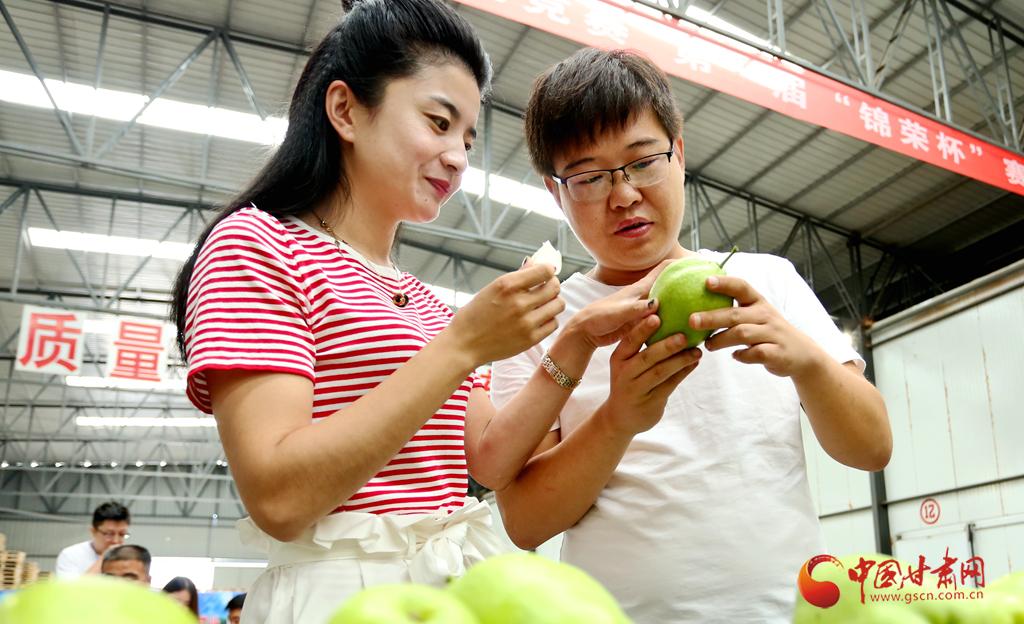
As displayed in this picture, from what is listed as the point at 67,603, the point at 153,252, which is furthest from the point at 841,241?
the point at 67,603

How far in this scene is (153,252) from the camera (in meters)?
13.6

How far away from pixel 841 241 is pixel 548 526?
12542 millimetres

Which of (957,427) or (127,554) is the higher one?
(957,427)

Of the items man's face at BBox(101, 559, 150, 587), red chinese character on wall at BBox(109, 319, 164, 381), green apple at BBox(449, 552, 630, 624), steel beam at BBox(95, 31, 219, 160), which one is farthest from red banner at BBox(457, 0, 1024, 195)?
red chinese character on wall at BBox(109, 319, 164, 381)

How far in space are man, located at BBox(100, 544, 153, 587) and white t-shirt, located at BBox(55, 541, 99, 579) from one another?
114 cm

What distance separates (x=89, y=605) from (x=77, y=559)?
19.7ft

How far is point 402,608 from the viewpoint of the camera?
0.50 meters

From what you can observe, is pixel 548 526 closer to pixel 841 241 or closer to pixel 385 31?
pixel 385 31

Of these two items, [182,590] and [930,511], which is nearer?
[182,590]

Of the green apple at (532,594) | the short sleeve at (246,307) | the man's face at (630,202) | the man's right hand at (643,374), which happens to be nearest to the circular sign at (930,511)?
the man's face at (630,202)

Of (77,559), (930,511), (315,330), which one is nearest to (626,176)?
(315,330)

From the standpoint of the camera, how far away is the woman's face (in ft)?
4.16

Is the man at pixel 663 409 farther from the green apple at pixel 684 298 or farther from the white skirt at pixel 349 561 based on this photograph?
the white skirt at pixel 349 561

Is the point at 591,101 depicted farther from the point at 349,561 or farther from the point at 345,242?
the point at 349,561
